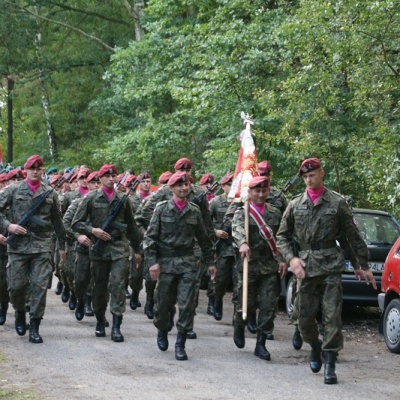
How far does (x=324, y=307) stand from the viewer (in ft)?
31.9

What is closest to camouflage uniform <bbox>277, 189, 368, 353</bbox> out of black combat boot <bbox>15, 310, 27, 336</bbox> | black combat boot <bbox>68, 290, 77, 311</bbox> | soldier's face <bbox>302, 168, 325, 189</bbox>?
soldier's face <bbox>302, 168, 325, 189</bbox>

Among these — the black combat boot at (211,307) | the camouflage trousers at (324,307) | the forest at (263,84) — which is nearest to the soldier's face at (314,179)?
the camouflage trousers at (324,307)

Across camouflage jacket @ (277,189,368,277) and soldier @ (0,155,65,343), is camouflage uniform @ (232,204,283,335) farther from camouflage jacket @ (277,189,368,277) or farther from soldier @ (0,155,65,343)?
soldier @ (0,155,65,343)

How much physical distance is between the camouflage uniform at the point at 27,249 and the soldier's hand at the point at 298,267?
3407mm

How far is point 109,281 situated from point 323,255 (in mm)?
3466

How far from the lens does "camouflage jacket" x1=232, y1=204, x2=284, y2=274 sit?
1120cm

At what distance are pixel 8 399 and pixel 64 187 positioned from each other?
406 inches

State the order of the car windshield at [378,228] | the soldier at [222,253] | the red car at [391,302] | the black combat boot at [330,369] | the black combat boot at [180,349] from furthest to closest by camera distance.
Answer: the soldier at [222,253], the car windshield at [378,228], the red car at [391,302], the black combat boot at [180,349], the black combat boot at [330,369]

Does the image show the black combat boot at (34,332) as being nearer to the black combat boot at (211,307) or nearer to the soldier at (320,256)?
the soldier at (320,256)

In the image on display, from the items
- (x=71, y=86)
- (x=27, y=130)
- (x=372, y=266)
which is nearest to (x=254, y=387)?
(x=372, y=266)

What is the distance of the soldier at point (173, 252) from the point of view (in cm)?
1109

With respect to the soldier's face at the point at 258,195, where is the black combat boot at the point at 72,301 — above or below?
below

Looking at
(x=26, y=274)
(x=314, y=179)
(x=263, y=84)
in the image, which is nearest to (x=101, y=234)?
(x=26, y=274)

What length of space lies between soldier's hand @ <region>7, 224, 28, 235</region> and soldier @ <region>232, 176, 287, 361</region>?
2.51m
